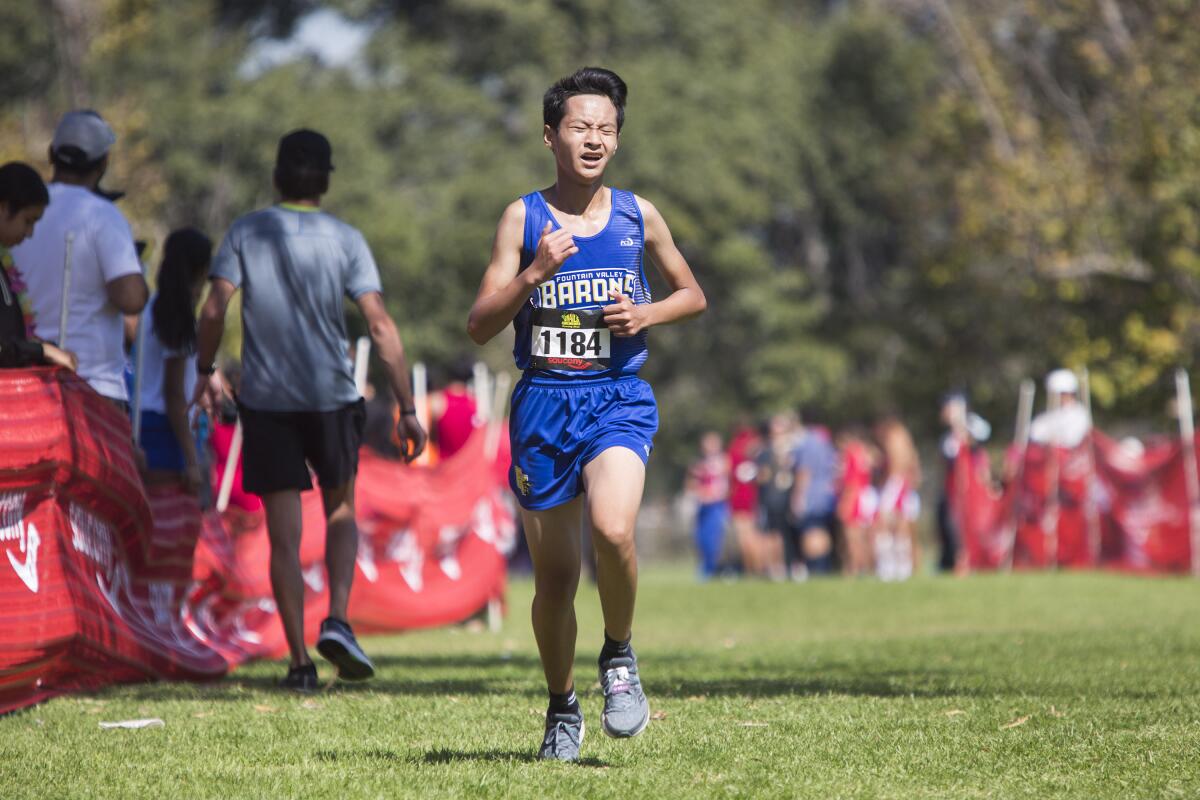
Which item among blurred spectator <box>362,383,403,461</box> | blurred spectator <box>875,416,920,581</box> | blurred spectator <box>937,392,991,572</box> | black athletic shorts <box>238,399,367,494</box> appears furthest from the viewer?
blurred spectator <box>875,416,920,581</box>

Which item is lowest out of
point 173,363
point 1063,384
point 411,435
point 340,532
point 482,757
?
point 482,757

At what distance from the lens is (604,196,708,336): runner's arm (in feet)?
18.1

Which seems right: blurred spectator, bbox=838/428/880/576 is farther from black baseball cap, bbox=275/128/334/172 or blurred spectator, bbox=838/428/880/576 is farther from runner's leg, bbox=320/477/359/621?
black baseball cap, bbox=275/128/334/172

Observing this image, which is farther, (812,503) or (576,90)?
(812,503)

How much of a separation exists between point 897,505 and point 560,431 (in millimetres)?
18540

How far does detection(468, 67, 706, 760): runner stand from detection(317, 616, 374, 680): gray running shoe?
1785mm

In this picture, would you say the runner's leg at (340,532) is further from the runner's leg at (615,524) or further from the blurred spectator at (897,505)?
the blurred spectator at (897,505)

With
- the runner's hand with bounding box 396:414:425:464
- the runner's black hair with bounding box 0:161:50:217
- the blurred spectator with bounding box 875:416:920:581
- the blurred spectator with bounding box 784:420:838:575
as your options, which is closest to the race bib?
the runner's hand with bounding box 396:414:425:464

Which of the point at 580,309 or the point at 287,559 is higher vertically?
the point at 580,309

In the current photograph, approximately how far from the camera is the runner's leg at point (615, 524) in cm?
542

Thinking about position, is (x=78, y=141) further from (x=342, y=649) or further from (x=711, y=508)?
(x=711, y=508)

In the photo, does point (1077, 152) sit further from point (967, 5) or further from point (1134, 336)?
point (967, 5)

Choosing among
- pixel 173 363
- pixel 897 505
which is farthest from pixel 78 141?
pixel 897 505

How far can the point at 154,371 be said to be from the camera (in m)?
9.18
